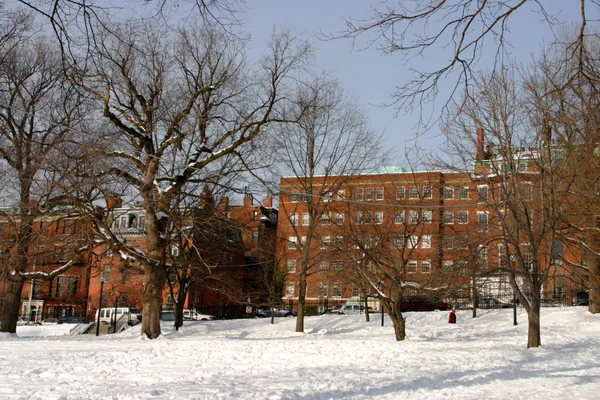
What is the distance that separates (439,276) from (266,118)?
Result: 29.5 feet

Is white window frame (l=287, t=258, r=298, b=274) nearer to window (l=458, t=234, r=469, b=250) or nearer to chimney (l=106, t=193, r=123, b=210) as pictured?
window (l=458, t=234, r=469, b=250)

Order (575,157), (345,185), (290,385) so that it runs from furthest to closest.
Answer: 1. (345,185)
2. (575,157)
3. (290,385)

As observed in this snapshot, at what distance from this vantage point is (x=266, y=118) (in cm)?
2314

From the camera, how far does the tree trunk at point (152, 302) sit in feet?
72.4

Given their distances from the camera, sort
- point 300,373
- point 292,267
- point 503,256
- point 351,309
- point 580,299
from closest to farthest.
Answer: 1. point 300,373
2. point 503,256
3. point 580,299
4. point 292,267
5. point 351,309

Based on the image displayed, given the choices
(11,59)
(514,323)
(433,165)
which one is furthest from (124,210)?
(514,323)

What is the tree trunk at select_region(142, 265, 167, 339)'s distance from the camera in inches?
869

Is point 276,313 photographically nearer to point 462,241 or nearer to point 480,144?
point 462,241

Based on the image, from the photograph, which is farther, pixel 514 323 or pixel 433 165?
pixel 514 323

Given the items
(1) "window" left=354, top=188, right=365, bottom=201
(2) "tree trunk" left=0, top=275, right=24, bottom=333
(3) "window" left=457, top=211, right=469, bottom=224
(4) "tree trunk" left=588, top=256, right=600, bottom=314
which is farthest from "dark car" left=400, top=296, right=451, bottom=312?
(2) "tree trunk" left=0, top=275, right=24, bottom=333

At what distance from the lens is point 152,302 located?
2217cm

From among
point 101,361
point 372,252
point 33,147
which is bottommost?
point 101,361

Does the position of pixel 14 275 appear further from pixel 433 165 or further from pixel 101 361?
pixel 433 165

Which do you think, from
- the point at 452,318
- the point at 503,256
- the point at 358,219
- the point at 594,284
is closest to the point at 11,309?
the point at 358,219
